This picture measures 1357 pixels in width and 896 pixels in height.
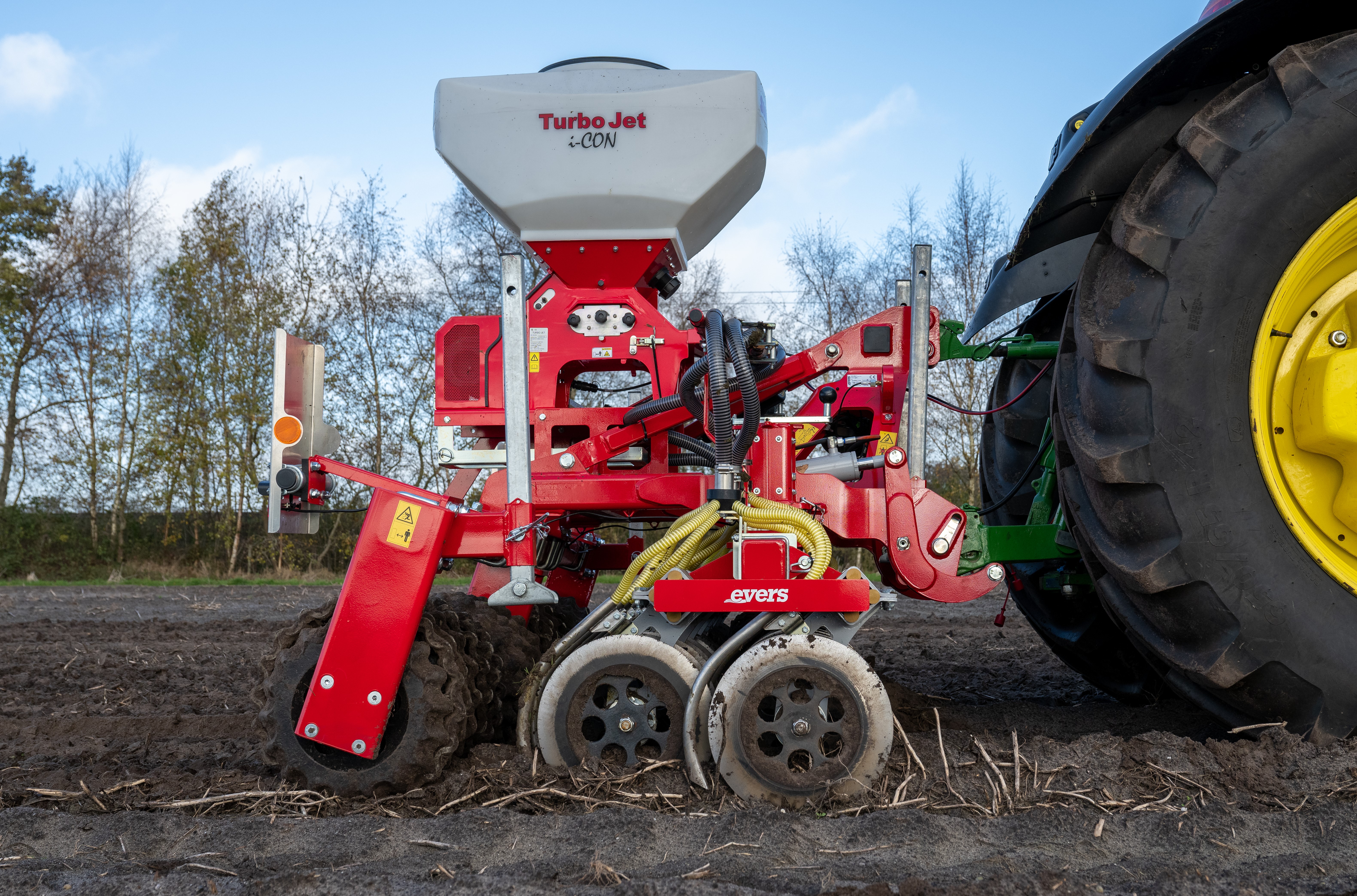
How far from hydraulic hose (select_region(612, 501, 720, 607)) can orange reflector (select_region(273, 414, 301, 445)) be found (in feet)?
3.66

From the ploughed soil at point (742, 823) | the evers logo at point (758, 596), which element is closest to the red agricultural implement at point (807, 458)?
the evers logo at point (758, 596)

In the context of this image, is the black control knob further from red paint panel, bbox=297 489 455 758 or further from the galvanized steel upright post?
the galvanized steel upright post

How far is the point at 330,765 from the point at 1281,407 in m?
2.74

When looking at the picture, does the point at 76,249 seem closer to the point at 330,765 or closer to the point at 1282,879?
the point at 330,765

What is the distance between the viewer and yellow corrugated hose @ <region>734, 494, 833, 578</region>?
2771 millimetres

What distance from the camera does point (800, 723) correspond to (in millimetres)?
2506

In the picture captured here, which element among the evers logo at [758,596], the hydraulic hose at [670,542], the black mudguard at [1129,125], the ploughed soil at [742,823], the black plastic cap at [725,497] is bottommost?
the ploughed soil at [742,823]

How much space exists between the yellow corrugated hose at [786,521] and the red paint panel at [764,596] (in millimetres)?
105

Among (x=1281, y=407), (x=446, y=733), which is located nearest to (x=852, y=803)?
(x=446, y=733)

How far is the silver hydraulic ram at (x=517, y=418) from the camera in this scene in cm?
290

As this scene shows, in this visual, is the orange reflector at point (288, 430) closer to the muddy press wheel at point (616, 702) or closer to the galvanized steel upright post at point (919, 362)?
the muddy press wheel at point (616, 702)

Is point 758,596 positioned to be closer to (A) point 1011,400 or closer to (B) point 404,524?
Answer: (B) point 404,524

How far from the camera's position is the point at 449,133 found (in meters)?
3.29

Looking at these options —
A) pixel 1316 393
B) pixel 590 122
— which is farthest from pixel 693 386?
pixel 1316 393
